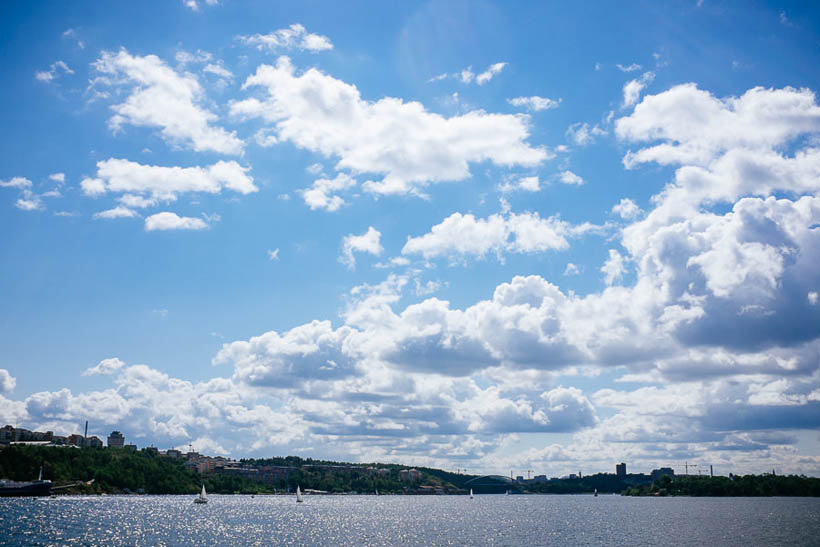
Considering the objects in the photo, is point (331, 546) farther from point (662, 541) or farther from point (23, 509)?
point (23, 509)

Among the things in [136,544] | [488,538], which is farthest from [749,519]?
[136,544]

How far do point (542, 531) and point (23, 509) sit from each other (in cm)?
13344

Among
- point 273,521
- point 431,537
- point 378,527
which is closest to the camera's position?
point 431,537

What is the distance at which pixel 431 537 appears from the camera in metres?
140

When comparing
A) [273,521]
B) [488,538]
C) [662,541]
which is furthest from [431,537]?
[273,521]

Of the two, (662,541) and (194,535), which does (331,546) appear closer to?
(194,535)

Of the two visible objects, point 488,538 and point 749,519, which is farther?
point 749,519

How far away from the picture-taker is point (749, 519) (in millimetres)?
197375

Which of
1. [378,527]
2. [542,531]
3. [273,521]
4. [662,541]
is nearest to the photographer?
[662,541]

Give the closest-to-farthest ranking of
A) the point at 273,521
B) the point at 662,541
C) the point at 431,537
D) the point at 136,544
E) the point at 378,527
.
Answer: the point at 136,544 < the point at 662,541 < the point at 431,537 < the point at 378,527 < the point at 273,521

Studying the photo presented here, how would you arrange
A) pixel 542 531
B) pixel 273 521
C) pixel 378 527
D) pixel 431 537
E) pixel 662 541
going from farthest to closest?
1. pixel 273 521
2. pixel 378 527
3. pixel 542 531
4. pixel 431 537
5. pixel 662 541

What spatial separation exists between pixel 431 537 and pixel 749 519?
10920 cm

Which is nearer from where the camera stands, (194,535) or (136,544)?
(136,544)

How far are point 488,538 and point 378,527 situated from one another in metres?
44.4
